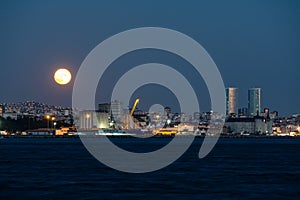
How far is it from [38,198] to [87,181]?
296 inches

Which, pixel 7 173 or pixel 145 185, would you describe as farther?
pixel 7 173

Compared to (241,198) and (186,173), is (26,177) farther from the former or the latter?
(241,198)

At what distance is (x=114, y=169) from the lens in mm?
46781

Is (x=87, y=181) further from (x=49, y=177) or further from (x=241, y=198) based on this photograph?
(x=241, y=198)

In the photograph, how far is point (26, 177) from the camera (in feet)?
132

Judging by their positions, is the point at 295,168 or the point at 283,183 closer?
the point at 283,183

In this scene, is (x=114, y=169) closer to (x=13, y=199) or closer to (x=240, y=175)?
(x=240, y=175)

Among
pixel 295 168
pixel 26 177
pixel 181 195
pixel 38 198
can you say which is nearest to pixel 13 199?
pixel 38 198

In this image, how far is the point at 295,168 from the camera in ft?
163

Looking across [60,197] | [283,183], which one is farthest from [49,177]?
[283,183]

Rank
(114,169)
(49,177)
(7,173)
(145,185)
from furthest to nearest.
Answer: (114,169), (7,173), (49,177), (145,185)

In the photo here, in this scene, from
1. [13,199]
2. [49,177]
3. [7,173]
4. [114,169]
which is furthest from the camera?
[114,169]

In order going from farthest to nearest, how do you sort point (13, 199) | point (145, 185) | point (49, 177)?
point (49, 177) → point (145, 185) → point (13, 199)

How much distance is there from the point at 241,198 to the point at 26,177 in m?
15.1
